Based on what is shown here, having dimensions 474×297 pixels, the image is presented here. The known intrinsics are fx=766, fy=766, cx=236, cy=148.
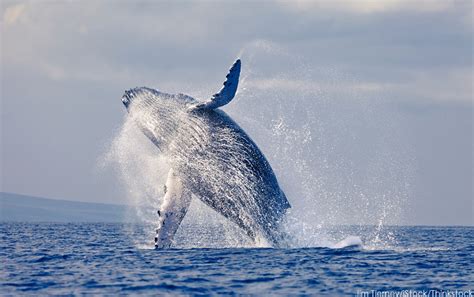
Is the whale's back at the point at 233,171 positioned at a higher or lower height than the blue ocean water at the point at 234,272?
higher

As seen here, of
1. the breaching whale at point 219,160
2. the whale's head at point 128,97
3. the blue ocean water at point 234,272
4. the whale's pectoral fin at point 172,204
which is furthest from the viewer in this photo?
the whale's head at point 128,97

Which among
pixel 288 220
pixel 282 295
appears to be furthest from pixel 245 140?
pixel 282 295

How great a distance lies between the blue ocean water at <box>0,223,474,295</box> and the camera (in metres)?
15.0

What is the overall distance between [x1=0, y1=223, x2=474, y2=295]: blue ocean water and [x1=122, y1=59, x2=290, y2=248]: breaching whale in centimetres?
112

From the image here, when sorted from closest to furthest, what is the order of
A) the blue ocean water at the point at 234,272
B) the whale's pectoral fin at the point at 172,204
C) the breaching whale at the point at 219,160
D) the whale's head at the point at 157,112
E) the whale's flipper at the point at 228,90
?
the blue ocean water at the point at 234,272
the whale's flipper at the point at 228,90
the breaching whale at the point at 219,160
the whale's head at the point at 157,112
the whale's pectoral fin at the point at 172,204

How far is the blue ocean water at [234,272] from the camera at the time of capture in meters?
15.0

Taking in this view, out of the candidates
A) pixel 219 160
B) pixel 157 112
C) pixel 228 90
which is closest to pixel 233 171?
pixel 219 160

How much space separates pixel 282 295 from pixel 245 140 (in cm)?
739

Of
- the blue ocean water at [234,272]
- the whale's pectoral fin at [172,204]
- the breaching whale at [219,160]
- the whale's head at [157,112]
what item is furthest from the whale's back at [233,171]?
A: the blue ocean water at [234,272]

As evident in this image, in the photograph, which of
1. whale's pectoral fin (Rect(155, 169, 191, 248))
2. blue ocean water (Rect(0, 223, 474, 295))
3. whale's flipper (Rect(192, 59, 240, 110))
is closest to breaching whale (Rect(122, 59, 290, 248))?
whale's flipper (Rect(192, 59, 240, 110))

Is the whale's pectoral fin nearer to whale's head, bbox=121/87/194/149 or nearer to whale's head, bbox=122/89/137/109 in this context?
whale's head, bbox=121/87/194/149

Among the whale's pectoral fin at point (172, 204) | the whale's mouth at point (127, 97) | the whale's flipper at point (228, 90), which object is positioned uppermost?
the whale's mouth at point (127, 97)

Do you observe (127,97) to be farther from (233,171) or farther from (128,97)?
(233,171)

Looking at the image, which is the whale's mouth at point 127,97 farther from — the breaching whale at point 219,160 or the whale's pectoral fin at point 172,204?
the whale's pectoral fin at point 172,204
